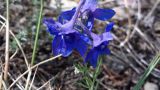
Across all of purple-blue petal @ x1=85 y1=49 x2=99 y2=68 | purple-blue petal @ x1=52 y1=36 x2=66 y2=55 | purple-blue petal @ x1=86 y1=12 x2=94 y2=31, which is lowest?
purple-blue petal @ x1=85 y1=49 x2=99 y2=68

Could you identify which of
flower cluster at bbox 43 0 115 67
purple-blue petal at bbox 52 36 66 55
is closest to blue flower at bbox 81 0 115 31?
flower cluster at bbox 43 0 115 67

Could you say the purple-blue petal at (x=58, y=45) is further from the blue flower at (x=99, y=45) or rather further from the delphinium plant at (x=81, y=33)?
the blue flower at (x=99, y=45)

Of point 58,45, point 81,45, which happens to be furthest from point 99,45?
point 58,45

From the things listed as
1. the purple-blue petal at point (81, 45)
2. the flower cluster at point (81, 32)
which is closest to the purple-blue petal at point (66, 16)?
the flower cluster at point (81, 32)

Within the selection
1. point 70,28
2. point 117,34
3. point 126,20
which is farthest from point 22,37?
point 126,20

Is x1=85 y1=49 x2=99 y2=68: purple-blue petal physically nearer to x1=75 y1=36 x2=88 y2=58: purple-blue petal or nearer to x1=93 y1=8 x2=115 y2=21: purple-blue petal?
x1=75 y1=36 x2=88 y2=58: purple-blue petal

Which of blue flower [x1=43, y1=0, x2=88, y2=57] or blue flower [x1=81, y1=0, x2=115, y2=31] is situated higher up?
blue flower [x1=81, y1=0, x2=115, y2=31]

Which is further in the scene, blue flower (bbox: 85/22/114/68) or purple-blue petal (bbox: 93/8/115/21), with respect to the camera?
purple-blue petal (bbox: 93/8/115/21)

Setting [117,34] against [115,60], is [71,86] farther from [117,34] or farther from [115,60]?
[117,34]
